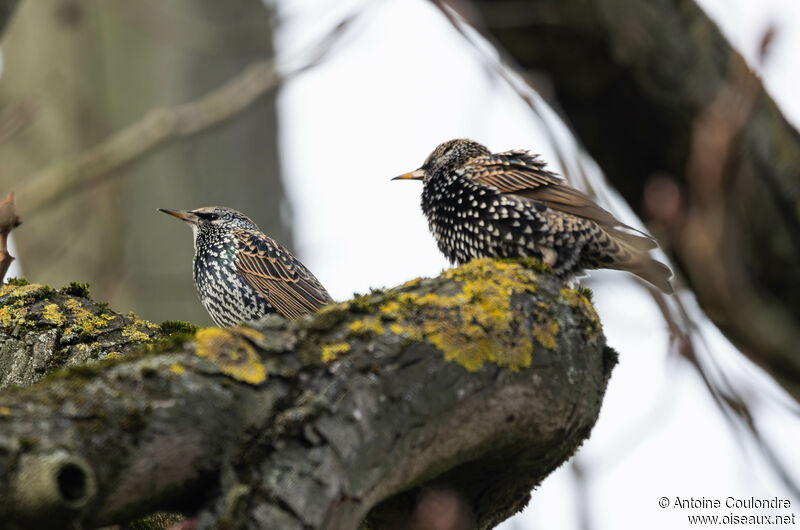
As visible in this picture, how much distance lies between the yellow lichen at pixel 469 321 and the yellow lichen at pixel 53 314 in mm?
1613

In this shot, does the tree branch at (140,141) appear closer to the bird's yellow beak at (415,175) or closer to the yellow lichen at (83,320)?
the bird's yellow beak at (415,175)

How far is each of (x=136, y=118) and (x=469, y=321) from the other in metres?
6.41

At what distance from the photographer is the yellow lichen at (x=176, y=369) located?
232 cm

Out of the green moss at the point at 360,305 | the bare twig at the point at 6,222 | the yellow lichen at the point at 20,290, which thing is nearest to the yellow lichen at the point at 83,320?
the yellow lichen at the point at 20,290

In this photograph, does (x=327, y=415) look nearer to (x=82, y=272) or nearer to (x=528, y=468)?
(x=528, y=468)

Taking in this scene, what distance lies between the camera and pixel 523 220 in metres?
4.24

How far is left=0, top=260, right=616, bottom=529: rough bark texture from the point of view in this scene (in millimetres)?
2066

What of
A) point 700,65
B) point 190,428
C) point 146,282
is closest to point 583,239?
point 700,65

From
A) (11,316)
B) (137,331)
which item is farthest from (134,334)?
(11,316)

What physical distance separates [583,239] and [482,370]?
5.02 ft

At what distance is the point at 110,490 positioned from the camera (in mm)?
2076

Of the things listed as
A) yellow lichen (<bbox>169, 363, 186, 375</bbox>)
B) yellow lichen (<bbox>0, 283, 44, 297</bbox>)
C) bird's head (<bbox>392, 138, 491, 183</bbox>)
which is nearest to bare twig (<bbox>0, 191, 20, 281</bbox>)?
yellow lichen (<bbox>0, 283, 44, 297</bbox>)

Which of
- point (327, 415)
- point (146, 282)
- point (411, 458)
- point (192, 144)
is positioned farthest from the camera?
point (192, 144)

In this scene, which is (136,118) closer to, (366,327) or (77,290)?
(77,290)
